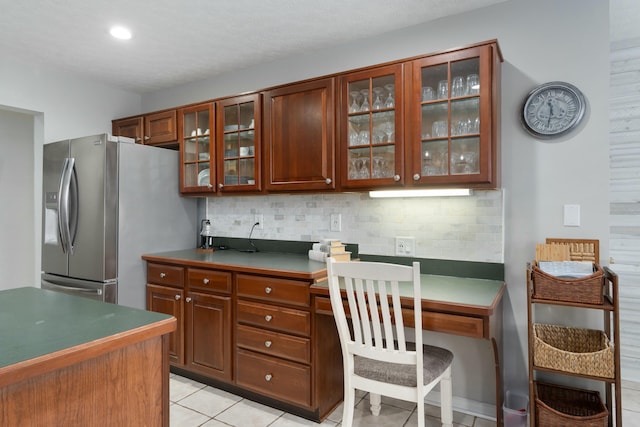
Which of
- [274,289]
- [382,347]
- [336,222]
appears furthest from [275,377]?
[336,222]

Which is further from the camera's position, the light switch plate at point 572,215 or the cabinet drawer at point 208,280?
the cabinet drawer at point 208,280

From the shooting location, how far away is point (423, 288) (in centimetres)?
205

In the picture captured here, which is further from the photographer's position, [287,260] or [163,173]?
[163,173]

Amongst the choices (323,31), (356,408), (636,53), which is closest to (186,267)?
(356,408)

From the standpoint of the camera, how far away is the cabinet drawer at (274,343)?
7.25 ft

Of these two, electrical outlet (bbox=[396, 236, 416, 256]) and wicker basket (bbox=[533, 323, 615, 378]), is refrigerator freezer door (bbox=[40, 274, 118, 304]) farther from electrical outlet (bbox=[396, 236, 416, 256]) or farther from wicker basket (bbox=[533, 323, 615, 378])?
wicker basket (bbox=[533, 323, 615, 378])

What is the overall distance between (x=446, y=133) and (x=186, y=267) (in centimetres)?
195

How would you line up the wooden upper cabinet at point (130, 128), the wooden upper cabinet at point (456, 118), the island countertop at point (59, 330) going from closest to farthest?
the island countertop at point (59, 330) → the wooden upper cabinet at point (456, 118) → the wooden upper cabinet at point (130, 128)

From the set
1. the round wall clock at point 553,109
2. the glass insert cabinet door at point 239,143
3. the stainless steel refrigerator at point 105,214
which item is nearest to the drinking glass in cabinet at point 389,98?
the round wall clock at point 553,109

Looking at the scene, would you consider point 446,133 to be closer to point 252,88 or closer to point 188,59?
point 252,88

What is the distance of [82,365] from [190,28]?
221cm

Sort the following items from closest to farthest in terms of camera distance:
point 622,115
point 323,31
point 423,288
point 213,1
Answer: point 423,288 < point 213,1 < point 323,31 < point 622,115

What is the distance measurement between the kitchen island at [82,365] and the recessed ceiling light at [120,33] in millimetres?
1888

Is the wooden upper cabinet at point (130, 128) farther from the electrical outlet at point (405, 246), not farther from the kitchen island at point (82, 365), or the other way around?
the electrical outlet at point (405, 246)
